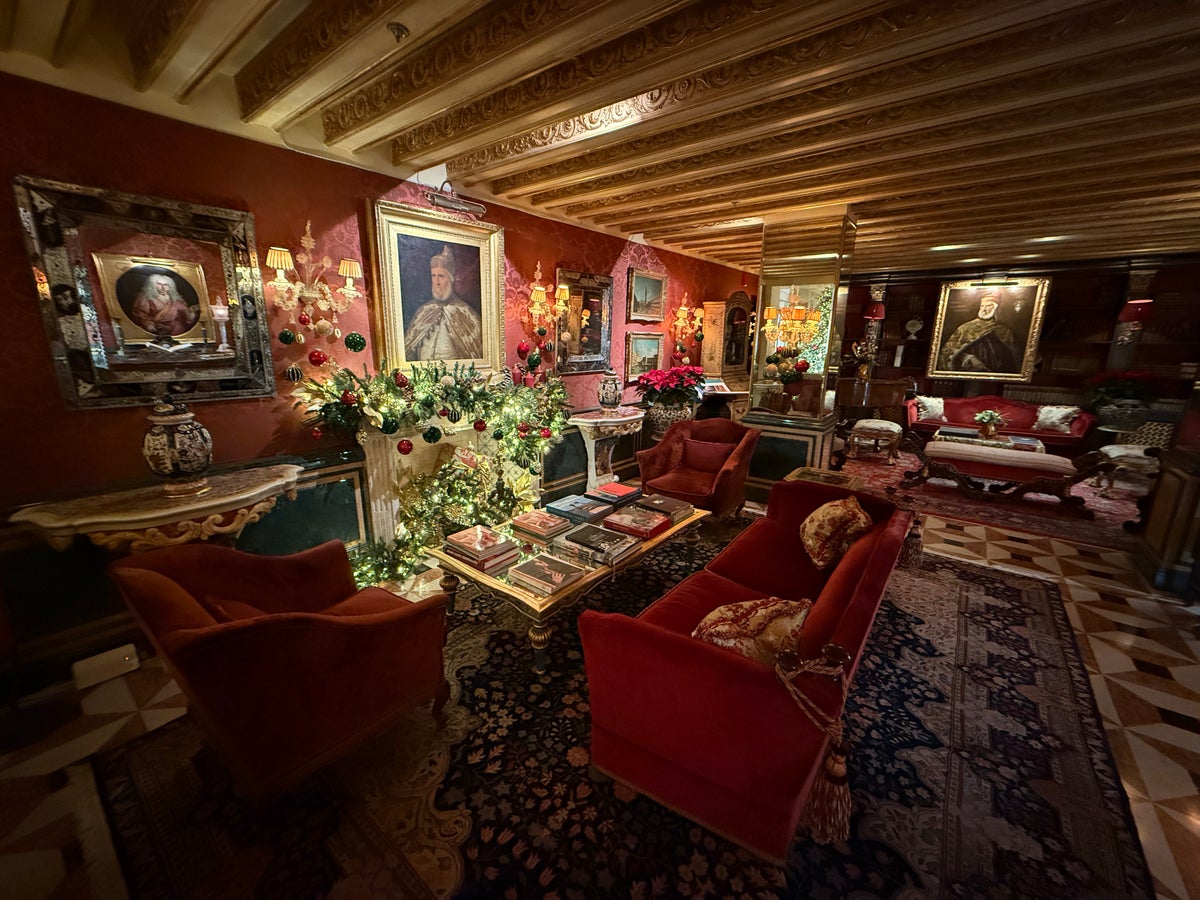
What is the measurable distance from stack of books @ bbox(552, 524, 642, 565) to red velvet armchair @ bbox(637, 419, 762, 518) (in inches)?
55.9

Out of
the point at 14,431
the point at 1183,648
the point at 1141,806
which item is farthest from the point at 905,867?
the point at 14,431

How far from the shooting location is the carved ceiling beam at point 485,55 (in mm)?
1829

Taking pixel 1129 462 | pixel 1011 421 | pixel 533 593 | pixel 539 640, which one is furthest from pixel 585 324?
pixel 1011 421

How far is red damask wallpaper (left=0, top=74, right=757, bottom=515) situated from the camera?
2.35 metres

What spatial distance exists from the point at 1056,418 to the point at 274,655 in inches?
402

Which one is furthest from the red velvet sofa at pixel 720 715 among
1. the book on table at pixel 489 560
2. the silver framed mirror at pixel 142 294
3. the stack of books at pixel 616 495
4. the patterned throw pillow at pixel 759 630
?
the silver framed mirror at pixel 142 294

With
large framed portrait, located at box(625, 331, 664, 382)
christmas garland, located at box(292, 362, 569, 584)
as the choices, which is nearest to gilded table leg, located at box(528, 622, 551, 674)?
christmas garland, located at box(292, 362, 569, 584)

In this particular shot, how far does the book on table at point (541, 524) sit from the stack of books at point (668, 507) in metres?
0.64

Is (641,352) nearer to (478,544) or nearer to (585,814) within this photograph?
(478,544)

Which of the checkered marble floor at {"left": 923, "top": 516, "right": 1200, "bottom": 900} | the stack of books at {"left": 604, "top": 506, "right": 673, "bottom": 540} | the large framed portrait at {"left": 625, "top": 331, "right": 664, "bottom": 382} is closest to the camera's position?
the checkered marble floor at {"left": 923, "top": 516, "right": 1200, "bottom": 900}

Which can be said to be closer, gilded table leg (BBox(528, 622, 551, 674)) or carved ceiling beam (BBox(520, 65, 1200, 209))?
gilded table leg (BBox(528, 622, 551, 674))

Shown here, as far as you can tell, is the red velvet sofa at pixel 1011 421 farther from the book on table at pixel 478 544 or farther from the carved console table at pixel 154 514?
the carved console table at pixel 154 514

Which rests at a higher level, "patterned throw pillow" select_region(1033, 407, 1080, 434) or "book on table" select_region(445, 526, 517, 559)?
"patterned throw pillow" select_region(1033, 407, 1080, 434)

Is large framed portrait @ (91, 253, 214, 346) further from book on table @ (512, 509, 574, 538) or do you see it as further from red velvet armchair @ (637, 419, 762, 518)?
red velvet armchair @ (637, 419, 762, 518)
